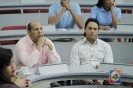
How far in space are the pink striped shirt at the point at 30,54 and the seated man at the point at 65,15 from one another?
4.19 ft

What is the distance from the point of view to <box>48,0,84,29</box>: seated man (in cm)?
563

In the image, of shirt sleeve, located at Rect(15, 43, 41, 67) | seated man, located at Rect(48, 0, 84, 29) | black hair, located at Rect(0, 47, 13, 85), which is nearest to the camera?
black hair, located at Rect(0, 47, 13, 85)

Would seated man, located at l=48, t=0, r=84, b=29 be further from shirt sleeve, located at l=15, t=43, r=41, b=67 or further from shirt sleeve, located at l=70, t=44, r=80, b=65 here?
shirt sleeve, located at l=15, t=43, r=41, b=67

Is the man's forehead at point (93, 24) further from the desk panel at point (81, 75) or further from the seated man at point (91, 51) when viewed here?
the desk panel at point (81, 75)

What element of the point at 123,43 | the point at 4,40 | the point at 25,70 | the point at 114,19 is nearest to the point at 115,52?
the point at 123,43

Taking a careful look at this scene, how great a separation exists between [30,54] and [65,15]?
159cm

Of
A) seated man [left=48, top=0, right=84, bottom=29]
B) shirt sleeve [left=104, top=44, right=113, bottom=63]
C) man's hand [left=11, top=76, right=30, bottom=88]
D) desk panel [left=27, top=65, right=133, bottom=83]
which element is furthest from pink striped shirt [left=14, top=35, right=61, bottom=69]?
seated man [left=48, top=0, right=84, bottom=29]

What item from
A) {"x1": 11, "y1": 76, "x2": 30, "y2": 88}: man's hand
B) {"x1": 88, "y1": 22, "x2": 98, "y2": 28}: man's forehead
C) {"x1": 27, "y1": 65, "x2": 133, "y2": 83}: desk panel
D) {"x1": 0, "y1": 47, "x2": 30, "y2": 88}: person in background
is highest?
{"x1": 88, "y1": 22, "x2": 98, "y2": 28}: man's forehead

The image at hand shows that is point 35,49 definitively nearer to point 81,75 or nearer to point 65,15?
point 81,75

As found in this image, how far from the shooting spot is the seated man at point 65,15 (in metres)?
5.63

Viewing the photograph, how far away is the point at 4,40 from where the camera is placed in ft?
16.7

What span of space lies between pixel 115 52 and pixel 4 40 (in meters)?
1.52

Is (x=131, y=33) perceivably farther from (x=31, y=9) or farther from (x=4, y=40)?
(x=31, y=9)

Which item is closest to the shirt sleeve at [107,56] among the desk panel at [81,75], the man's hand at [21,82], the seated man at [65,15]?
the desk panel at [81,75]
